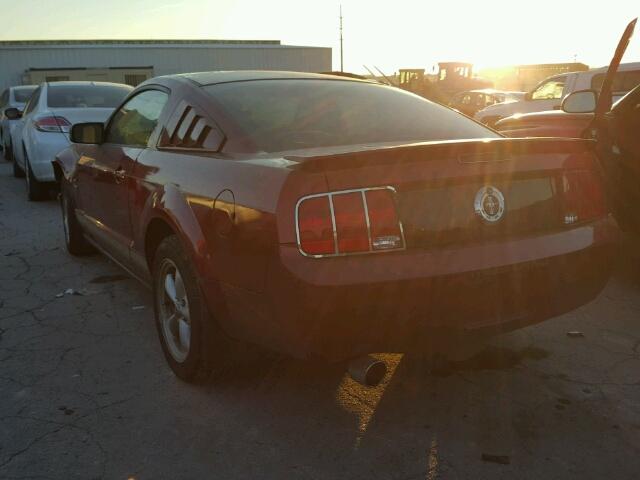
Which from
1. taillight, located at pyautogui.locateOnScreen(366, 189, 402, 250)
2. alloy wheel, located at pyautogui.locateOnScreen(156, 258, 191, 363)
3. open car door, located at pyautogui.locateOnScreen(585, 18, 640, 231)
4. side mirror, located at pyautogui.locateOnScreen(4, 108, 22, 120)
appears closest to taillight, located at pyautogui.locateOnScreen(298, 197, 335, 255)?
taillight, located at pyautogui.locateOnScreen(366, 189, 402, 250)

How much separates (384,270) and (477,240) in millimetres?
445

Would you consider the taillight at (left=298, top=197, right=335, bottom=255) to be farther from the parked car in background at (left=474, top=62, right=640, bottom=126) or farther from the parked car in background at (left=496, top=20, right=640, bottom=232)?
the parked car in background at (left=474, top=62, right=640, bottom=126)

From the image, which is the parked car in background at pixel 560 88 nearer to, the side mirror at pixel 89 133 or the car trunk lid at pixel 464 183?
the car trunk lid at pixel 464 183

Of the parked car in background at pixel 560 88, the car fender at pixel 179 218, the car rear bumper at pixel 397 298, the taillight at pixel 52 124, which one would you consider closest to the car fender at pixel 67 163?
the car fender at pixel 179 218

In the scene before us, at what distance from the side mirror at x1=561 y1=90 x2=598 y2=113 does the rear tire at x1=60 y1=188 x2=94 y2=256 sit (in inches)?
163

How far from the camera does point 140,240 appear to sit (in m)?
3.52

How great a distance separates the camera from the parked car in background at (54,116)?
8172mm

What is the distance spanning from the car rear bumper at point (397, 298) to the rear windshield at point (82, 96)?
667cm

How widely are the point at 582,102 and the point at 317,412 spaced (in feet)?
11.6

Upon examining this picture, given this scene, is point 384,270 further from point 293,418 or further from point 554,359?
point 554,359

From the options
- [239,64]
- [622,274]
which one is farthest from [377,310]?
[239,64]

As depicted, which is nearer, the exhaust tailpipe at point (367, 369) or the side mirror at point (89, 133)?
the exhaust tailpipe at point (367, 369)

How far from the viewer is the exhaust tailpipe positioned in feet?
7.93

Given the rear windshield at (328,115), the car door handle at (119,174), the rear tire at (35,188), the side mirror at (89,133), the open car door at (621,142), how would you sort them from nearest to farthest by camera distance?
the rear windshield at (328,115), the car door handle at (119,174), the open car door at (621,142), the side mirror at (89,133), the rear tire at (35,188)
